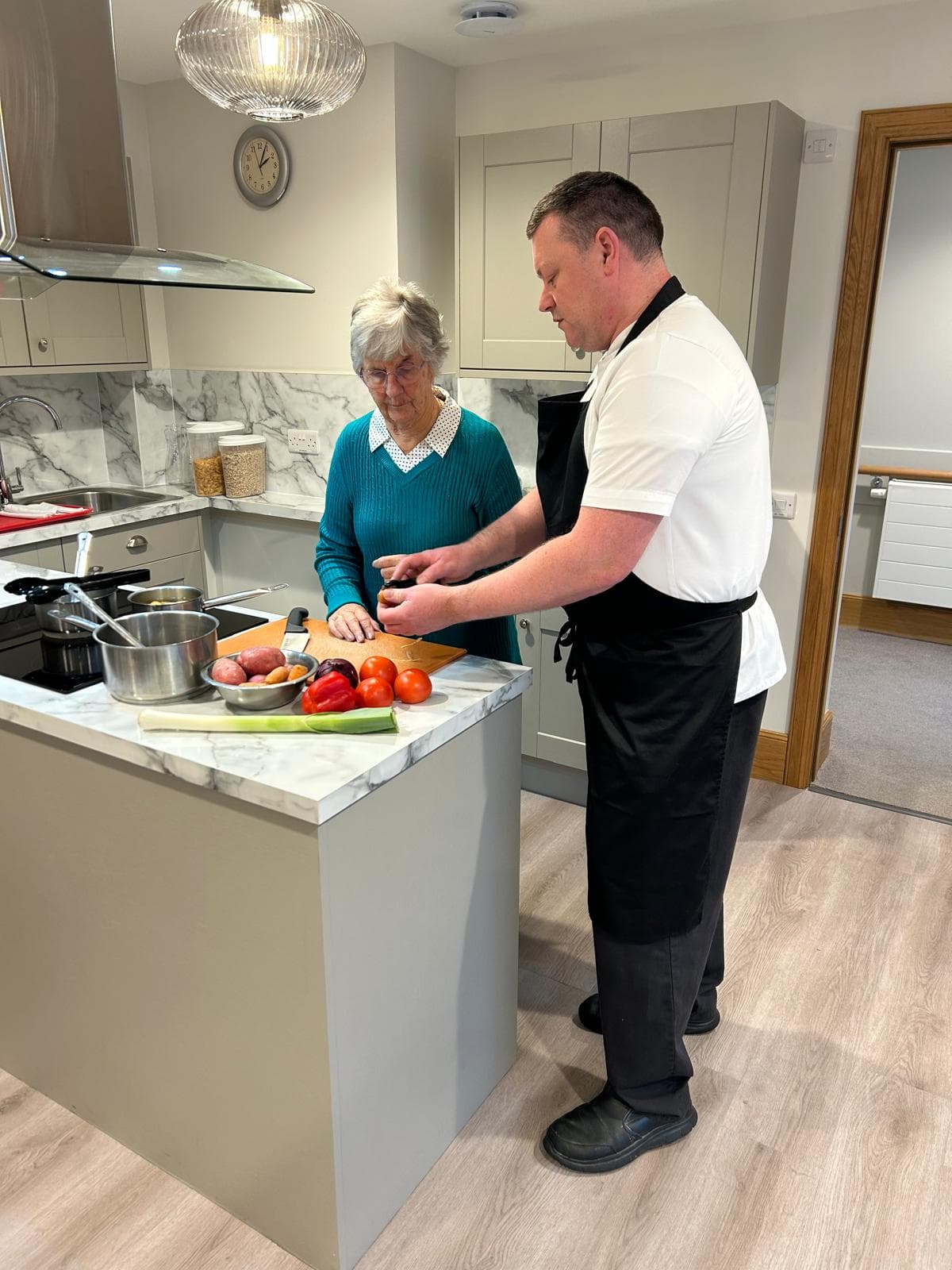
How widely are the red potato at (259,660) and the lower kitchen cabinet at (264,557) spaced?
206 cm

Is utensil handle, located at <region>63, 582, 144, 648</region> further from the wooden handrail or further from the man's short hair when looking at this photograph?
the wooden handrail

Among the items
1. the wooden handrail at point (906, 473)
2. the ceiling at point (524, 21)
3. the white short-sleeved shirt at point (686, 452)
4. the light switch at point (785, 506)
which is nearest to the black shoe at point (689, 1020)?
the white short-sleeved shirt at point (686, 452)

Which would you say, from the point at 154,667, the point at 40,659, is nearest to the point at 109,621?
the point at 154,667

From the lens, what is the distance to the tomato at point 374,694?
1.58 metres

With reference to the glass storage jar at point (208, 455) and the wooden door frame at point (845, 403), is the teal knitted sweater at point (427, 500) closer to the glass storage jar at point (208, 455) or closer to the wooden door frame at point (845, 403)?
the wooden door frame at point (845, 403)

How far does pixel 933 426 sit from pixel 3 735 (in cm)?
479

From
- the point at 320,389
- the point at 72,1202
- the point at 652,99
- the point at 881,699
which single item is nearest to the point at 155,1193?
the point at 72,1202

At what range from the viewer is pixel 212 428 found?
3.87m

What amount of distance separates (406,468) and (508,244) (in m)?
1.25

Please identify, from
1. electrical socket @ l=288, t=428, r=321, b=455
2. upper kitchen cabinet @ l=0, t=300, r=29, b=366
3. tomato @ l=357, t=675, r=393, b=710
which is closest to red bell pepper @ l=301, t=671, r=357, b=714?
tomato @ l=357, t=675, r=393, b=710

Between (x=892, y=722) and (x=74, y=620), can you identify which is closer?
(x=74, y=620)

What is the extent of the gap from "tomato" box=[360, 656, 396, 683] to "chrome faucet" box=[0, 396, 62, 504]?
249 centimetres

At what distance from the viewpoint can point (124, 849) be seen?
5.39 feet

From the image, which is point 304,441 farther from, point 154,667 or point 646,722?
point 646,722
